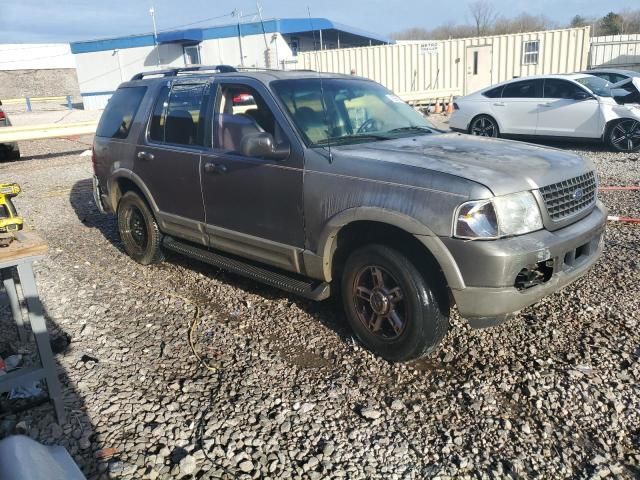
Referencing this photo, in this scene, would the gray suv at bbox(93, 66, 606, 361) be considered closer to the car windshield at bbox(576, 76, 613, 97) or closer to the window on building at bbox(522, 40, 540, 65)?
the car windshield at bbox(576, 76, 613, 97)

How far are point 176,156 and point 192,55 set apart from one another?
101 feet

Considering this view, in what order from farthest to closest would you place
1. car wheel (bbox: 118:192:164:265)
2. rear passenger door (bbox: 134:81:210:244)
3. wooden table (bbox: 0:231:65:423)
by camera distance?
car wheel (bbox: 118:192:164:265) < rear passenger door (bbox: 134:81:210:244) < wooden table (bbox: 0:231:65:423)

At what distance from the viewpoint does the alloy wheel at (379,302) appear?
3.69 meters

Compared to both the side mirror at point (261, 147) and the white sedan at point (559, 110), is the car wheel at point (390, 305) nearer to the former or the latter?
the side mirror at point (261, 147)

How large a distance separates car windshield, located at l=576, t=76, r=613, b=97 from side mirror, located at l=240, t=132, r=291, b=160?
9.71 metres

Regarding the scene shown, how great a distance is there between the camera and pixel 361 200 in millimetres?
3668

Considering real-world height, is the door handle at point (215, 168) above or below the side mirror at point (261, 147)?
below

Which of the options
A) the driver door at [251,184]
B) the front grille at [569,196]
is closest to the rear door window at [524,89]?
the front grille at [569,196]

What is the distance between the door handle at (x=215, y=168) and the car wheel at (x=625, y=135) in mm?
9484

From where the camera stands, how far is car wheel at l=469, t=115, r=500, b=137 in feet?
42.1

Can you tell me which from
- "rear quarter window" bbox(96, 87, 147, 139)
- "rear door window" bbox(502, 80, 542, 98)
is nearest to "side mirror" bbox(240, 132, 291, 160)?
"rear quarter window" bbox(96, 87, 147, 139)

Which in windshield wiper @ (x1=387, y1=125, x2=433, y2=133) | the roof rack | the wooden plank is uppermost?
the roof rack

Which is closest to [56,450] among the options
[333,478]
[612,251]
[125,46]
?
[333,478]

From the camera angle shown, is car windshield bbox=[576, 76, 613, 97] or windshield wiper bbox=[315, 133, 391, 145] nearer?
windshield wiper bbox=[315, 133, 391, 145]
